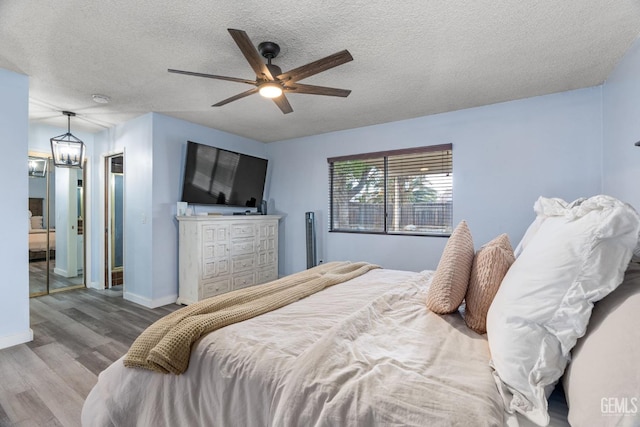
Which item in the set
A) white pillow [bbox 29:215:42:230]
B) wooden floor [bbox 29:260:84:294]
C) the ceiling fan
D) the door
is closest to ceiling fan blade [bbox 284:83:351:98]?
the ceiling fan

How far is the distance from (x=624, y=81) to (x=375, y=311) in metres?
2.77

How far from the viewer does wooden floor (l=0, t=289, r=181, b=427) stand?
71.6 inches

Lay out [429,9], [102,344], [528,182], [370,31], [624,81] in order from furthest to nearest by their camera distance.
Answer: [528,182], [102,344], [624,81], [370,31], [429,9]

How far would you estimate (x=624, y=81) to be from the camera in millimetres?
2369

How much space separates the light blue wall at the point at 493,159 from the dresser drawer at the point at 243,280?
42.6 inches

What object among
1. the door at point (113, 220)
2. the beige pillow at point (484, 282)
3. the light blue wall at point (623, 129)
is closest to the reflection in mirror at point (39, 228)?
the door at point (113, 220)

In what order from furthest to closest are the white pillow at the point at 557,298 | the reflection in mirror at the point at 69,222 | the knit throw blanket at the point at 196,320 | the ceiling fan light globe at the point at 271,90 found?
1. the reflection in mirror at the point at 69,222
2. the ceiling fan light globe at the point at 271,90
3. the knit throw blanket at the point at 196,320
4. the white pillow at the point at 557,298

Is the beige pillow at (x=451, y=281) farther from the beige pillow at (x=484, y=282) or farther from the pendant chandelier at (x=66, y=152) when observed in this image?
the pendant chandelier at (x=66, y=152)

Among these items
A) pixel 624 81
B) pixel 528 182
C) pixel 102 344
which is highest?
pixel 624 81

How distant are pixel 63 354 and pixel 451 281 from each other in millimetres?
3099

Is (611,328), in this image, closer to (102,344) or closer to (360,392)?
(360,392)

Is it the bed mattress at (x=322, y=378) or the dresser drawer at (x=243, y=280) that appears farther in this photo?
the dresser drawer at (x=243, y=280)

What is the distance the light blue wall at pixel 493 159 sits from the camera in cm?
300

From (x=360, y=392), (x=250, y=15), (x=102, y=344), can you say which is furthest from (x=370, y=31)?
(x=102, y=344)
